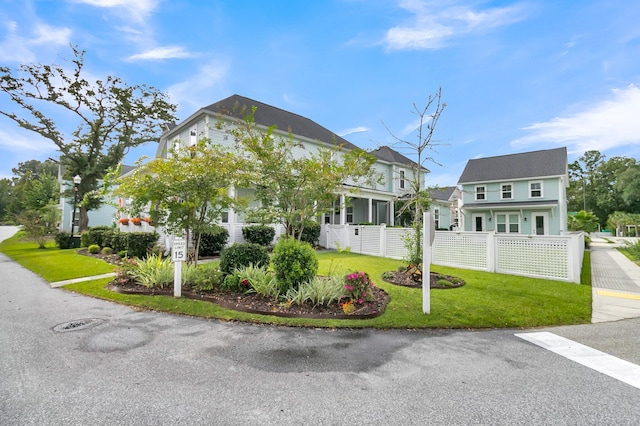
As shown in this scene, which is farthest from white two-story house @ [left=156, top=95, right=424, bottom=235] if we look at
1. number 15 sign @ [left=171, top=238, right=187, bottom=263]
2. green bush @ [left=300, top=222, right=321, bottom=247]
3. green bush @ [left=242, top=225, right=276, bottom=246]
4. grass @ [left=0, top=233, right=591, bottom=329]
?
grass @ [left=0, top=233, right=591, bottom=329]

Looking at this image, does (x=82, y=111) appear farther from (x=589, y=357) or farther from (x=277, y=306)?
(x=589, y=357)

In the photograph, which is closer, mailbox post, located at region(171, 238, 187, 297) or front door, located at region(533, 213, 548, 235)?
mailbox post, located at region(171, 238, 187, 297)

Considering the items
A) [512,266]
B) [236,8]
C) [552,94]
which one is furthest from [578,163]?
[236,8]

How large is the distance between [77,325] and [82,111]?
24.9m

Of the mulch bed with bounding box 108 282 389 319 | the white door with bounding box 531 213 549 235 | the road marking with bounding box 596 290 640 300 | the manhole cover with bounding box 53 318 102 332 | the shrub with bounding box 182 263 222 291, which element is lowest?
the manhole cover with bounding box 53 318 102 332

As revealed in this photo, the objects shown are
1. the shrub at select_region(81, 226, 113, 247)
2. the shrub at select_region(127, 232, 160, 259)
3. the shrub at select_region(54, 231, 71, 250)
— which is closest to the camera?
the shrub at select_region(127, 232, 160, 259)

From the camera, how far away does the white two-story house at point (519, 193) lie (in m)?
20.4

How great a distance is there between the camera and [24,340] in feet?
12.6

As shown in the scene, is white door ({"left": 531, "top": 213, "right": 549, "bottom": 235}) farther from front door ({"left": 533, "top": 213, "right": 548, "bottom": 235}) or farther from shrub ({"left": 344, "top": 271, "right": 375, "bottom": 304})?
shrub ({"left": 344, "top": 271, "right": 375, "bottom": 304})

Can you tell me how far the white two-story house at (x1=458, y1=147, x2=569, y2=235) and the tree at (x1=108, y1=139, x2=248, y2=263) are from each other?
17333 mm

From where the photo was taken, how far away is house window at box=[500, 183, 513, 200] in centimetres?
2242

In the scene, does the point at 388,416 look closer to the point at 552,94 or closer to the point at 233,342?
the point at 233,342

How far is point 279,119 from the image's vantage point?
1862 centimetres

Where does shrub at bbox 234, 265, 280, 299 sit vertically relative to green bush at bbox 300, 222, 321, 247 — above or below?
below
